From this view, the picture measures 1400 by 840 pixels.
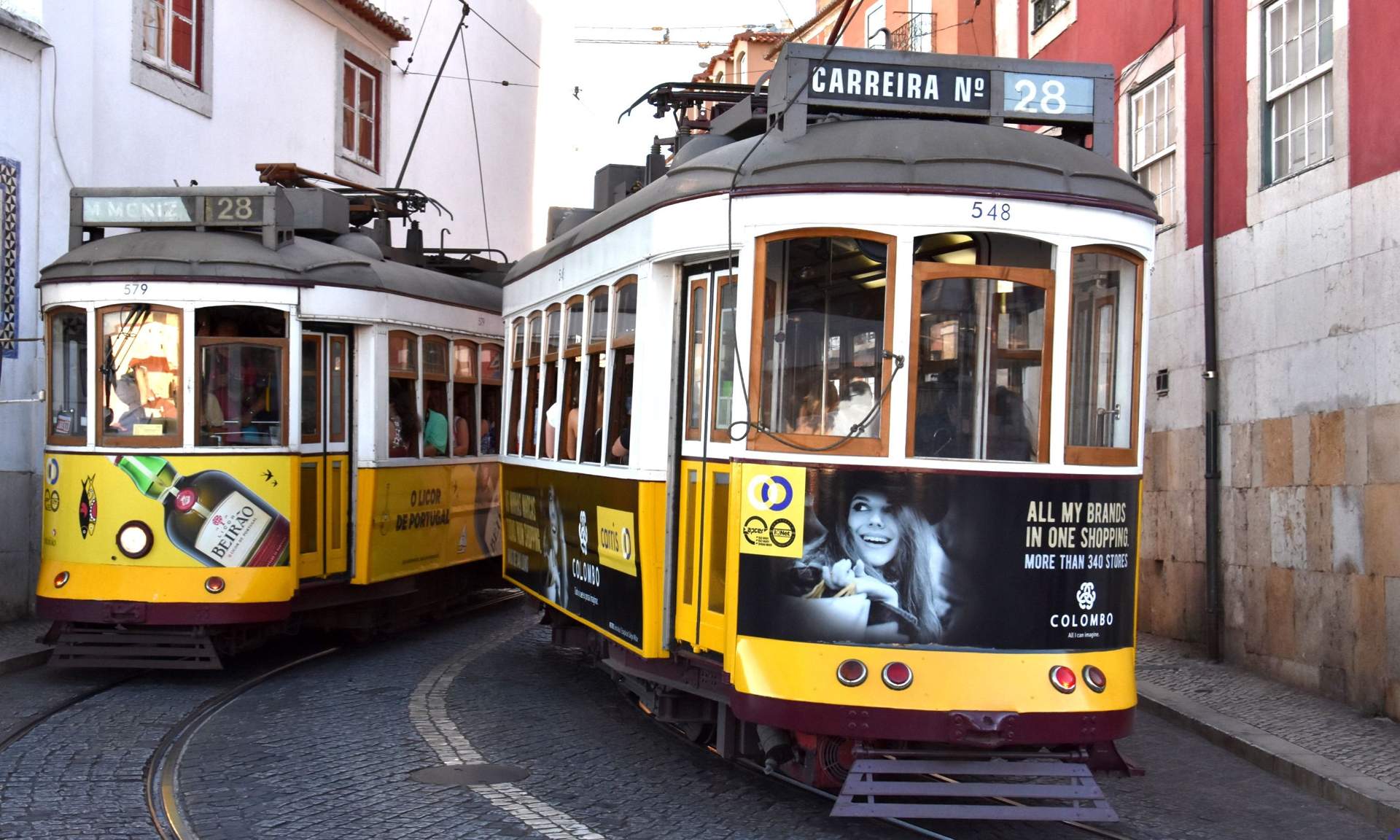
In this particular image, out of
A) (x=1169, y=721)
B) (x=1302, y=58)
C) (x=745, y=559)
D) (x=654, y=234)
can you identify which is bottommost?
(x=1169, y=721)

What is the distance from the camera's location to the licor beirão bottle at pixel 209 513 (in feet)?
33.0

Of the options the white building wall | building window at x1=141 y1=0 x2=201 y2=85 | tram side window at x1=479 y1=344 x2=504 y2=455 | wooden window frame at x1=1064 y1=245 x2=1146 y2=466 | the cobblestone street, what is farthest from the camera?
building window at x1=141 y1=0 x2=201 y2=85

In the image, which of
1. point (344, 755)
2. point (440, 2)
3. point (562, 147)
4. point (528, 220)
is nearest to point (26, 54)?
point (344, 755)

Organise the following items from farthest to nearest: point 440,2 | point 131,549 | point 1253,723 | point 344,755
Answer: point 440,2
point 131,549
point 1253,723
point 344,755

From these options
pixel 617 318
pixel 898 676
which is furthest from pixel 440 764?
pixel 898 676

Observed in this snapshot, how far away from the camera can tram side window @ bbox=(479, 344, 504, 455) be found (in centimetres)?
1340

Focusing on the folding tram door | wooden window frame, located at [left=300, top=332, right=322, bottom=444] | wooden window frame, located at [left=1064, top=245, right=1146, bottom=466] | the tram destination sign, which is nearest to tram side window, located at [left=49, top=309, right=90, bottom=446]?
wooden window frame, located at [left=300, top=332, right=322, bottom=444]

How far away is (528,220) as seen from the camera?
97.2 feet

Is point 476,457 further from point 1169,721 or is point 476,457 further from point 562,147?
point 562,147

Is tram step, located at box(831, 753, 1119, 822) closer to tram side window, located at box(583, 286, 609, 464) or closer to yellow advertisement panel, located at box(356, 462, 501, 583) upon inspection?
tram side window, located at box(583, 286, 609, 464)

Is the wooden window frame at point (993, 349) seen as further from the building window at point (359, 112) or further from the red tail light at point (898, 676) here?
the building window at point (359, 112)

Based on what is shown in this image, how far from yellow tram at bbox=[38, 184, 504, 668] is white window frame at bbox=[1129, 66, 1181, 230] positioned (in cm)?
667

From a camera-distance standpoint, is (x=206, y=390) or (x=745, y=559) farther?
(x=206, y=390)

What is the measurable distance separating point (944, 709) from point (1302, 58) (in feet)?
22.7
